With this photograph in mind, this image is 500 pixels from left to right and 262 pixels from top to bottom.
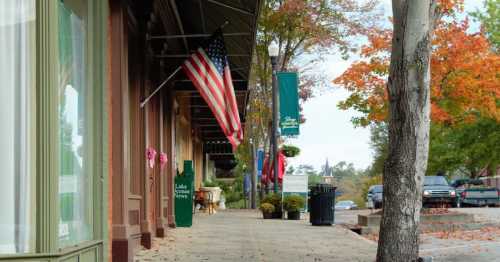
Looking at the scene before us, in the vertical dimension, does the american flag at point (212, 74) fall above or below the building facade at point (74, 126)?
above

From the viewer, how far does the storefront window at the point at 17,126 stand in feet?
16.9

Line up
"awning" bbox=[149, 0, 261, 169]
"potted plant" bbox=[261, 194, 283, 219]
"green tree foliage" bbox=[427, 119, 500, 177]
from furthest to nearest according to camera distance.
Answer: "green tree foliage" bbox=[427, 119, 500, 177], "potted plant" bbox=[261, 194, 283, 219], "awning" bbox=[149, 0, 261, 169]

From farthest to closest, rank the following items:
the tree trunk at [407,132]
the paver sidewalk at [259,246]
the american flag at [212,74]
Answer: the american flag at [212,74], the paver sidewalk at [259,246], the tree trunk at [407,132]

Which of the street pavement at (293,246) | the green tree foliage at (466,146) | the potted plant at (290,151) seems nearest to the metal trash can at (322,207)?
the street pavement at (293,246)

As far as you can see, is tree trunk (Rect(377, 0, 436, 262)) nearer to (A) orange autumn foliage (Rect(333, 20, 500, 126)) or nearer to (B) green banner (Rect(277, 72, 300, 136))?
(A) orange autumn foliage (Rect(333, 20, 500, 126))

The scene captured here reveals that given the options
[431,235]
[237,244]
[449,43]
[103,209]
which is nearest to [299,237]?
[237,244]

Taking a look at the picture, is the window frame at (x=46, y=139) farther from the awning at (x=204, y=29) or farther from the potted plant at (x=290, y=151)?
the potted plant at (x=290, y=151)

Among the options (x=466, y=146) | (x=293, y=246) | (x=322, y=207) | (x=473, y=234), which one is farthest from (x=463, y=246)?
(x=466, y=146)

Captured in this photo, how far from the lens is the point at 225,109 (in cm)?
1237

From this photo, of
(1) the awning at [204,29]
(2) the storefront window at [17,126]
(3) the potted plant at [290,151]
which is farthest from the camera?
(3) the potted plant at [290,151]

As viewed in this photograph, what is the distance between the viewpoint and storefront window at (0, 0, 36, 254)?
514cm

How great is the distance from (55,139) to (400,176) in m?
4.36

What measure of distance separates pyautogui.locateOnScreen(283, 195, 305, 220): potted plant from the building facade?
33.6 feet

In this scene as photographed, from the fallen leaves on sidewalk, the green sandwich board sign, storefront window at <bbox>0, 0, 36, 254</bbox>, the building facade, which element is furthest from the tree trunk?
the green sandwich board sign
